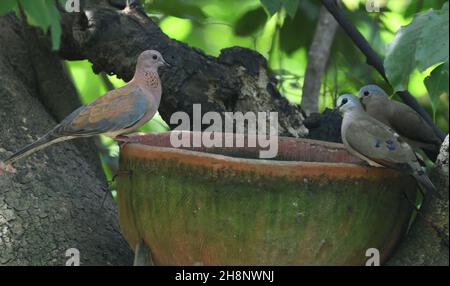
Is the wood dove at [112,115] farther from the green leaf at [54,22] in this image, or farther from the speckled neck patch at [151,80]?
the green leaf at [54,22]

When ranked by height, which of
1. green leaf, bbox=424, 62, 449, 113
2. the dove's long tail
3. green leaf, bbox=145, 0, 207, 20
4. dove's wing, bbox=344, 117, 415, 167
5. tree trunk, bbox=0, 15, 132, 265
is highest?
green leaf, bbox=424, 62, 449, 113

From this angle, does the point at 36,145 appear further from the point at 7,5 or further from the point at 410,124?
the point at 410,124

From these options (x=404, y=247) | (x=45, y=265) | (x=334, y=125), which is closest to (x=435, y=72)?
(x=404, y=247)

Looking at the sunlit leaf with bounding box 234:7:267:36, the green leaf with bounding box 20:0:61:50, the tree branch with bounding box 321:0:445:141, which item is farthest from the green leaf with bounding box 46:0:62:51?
the sunlit leaf with bounding box 234:7:267:36

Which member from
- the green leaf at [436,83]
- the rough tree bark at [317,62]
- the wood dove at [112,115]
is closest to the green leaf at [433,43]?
the green leaf at [436,83]

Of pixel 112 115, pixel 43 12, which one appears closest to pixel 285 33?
pixel 112 115

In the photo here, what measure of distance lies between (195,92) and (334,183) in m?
1.22

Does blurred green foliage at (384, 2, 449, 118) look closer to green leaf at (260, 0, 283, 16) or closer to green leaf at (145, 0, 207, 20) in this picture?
green leaf at (260, 0, 283, 16)

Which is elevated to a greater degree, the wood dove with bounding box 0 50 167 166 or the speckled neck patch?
the speckled neck patch

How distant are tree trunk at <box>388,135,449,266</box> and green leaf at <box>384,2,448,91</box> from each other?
30cm

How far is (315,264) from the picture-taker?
2.66 meters

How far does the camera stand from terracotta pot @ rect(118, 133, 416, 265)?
2.57m

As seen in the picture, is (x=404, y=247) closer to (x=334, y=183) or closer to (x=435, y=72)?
(x=334, y=183)

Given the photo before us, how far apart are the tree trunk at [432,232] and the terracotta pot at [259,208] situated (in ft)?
0.23
